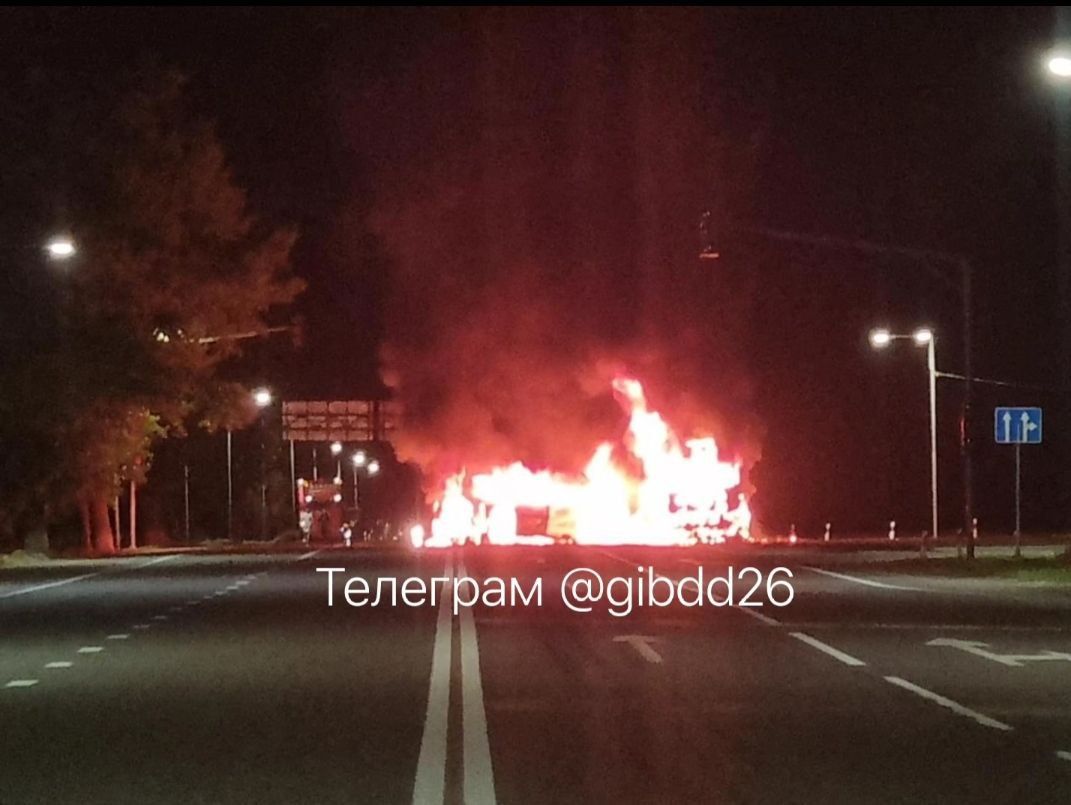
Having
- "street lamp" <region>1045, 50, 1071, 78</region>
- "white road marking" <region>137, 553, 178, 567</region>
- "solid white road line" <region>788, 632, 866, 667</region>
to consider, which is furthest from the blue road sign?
"white road marking" <region>137, 553, 178, 567</region>

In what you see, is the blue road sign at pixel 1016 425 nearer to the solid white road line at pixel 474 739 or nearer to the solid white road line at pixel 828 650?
the solid white road line at pixel 828 650

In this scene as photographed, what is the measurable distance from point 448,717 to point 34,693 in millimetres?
4865

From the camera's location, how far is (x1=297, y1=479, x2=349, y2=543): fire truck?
368ft

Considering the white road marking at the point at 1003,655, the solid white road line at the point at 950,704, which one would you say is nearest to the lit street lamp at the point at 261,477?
the white road marking at the point at 1003,655

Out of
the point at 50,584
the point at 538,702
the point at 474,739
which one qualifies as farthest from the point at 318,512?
the point at 474,739

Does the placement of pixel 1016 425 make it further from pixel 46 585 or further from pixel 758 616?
pixel 46 585

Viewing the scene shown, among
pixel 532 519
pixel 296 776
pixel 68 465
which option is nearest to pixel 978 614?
pixel 296 776

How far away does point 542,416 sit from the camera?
268 ft

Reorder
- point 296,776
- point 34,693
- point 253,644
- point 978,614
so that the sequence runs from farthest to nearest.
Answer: point 978,614, point 253,644, point 34,693, point 296,776

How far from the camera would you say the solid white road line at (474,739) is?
509 inches

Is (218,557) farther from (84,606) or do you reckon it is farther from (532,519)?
(84,606)

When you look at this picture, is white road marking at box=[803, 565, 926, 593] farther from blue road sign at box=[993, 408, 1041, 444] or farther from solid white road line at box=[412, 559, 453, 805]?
solid white road line at box=[412, 559, 453, 805]

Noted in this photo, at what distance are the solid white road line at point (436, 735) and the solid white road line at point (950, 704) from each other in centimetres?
451

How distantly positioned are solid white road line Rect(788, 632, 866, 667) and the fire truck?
8367 cm
